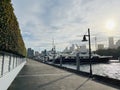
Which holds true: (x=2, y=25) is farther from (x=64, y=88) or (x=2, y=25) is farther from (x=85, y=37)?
(x=85, y=37)

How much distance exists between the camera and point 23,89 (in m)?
14.8

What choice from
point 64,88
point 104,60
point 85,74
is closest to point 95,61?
point 104,60

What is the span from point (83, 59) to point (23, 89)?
59.3m

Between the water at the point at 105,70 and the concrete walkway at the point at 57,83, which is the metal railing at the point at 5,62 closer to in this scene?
the concrete walkway at the point at 57,83

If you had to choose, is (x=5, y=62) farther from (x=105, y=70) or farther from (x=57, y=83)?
(x=105, y=70)

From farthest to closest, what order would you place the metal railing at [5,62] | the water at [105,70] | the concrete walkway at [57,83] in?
the water at [105,70] → the concrete walkway at [57,83] → the metal railing at [5,62]

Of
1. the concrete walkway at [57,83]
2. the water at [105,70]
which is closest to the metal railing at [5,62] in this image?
the concrete walkway at [57,83]

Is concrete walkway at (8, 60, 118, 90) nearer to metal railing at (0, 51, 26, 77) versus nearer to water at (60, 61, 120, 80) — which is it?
metal railing at (0, 51, 26, 77)

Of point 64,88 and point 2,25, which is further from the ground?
point 2,25

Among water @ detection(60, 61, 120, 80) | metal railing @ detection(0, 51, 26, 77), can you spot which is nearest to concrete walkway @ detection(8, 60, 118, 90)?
metal railing @ detection(0, 51, 26, 77)

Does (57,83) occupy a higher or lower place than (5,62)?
lower

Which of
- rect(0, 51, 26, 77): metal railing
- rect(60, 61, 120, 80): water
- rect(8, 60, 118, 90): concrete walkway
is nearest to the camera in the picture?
rect(0, 51, 26, 77): metal railing

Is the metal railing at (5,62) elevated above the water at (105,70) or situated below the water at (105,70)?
above

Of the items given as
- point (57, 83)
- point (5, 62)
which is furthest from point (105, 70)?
point (5, 62)
